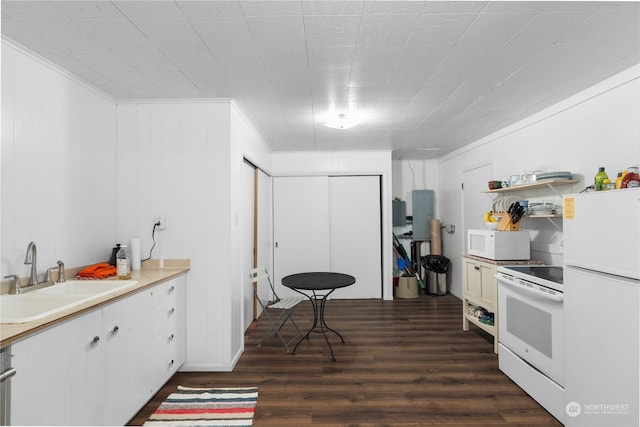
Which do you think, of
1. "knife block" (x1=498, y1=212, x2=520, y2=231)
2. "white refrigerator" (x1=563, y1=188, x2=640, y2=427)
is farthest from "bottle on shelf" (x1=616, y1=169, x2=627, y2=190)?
"knife block" (x1=498, y1=212, x2=520, y2=231)

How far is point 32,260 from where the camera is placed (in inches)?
79.0

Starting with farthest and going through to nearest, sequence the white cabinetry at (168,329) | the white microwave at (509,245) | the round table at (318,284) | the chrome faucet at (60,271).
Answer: the white microwave at (509,245), the round table at (318,284), the white cabinetry at (168,329), the chrome faucet at (60,271)

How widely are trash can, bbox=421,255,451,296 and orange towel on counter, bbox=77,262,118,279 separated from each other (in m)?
4.70

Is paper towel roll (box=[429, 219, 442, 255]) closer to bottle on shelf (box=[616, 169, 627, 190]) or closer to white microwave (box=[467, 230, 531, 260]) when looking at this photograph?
white microwave (box=[467, 230, 531, 260])

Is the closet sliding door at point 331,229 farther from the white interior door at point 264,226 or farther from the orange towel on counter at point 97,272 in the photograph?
the orange towel on counter at point 97,272

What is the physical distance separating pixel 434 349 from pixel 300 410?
166cm

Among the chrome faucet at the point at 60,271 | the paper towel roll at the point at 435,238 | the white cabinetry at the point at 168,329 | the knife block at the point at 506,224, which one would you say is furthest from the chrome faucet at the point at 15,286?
the paper towel roll at the point at 435,238

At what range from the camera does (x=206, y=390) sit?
2539mm

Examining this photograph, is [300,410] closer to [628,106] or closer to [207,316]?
[207,316]

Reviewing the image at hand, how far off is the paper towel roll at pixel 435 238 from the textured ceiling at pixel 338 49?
275 centimetres

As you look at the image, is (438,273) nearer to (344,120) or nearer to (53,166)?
(344,120)

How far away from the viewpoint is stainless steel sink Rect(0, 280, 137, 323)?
1.69m

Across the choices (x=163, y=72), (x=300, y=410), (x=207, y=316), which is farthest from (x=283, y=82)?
(x=300, y=410)

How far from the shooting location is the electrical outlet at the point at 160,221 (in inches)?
115
